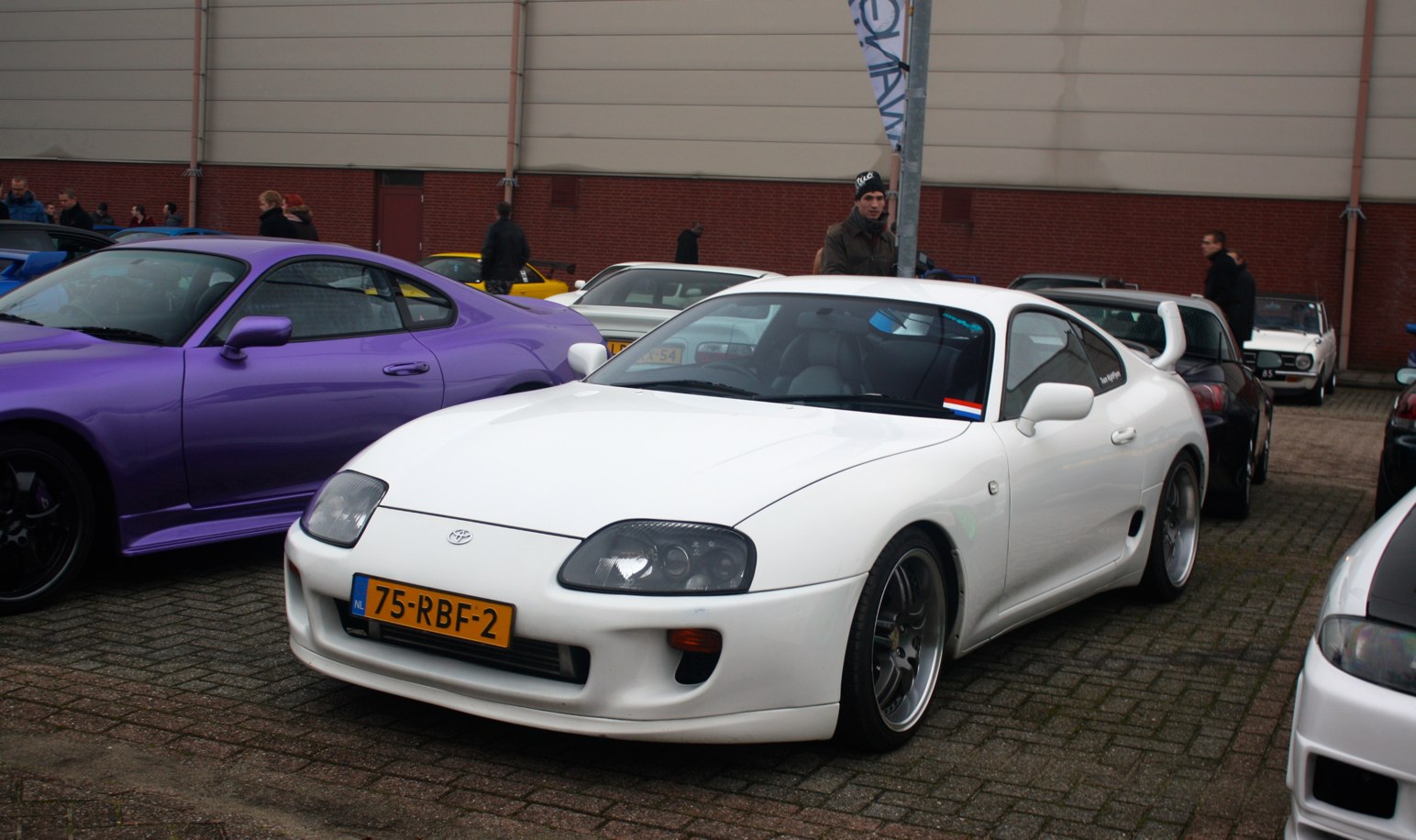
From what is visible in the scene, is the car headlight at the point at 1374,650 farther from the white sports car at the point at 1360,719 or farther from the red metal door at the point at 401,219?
the red metal door at the point at 401,219

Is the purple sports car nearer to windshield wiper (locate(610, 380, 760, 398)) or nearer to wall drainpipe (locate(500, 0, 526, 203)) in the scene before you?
windshield wiper (locate(610, 380, 760, 398))

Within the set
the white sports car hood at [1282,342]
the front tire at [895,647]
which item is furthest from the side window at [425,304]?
the white sports car hood at [1282,342]

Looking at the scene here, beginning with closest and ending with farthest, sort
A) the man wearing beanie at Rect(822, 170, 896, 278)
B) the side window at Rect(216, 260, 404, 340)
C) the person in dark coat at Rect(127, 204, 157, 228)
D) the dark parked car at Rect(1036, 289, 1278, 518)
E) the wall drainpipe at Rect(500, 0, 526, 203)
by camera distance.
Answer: the side window at Rect(216, 260, 404, 340) < the dark parked car at Rect(1036, 289, 1278, 518) < the man wearing beanie at Rect(822, 170, 896, 278) < the wall drainpipe at Rect(500, 0, 526, 203) < the person in dark coat at Rect(127, 204, 157, 228)

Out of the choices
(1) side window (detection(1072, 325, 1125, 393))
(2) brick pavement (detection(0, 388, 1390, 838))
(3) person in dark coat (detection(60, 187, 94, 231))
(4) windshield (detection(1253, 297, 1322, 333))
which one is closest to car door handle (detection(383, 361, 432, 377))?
(2) brick pavement (detection(0, 388, 1390, 838))

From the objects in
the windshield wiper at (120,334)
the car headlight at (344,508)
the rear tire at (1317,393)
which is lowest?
the rear tire at (1317,393)

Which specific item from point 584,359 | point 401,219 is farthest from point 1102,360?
point 401,219

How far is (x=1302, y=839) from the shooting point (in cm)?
288

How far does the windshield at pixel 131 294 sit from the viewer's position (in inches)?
212

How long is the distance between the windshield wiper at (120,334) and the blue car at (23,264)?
2.61 meters

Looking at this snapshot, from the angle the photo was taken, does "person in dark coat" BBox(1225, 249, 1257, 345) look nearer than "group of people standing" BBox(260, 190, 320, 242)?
No

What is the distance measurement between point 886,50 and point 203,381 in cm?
601

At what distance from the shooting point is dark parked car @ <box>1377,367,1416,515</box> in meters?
6.38

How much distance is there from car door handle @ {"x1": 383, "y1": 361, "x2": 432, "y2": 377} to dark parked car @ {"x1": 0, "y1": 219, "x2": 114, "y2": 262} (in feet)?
20.1

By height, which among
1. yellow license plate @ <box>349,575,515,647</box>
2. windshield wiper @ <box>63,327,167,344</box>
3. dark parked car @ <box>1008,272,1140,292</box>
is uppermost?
dark parked car @ <box>1008,272,1140,292</box>
